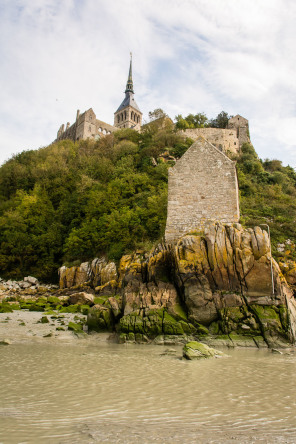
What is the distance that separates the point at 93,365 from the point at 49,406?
2.66m

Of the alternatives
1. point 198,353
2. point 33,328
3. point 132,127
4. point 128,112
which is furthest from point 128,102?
point 198,353

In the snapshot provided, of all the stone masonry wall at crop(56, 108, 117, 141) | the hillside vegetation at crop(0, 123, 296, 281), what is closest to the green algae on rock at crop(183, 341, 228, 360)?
the hillside vegetation at crop(0, 123, 296, 281)

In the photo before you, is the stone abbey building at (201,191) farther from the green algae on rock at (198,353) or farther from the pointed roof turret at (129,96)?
the pointed roof turret at (129,96)

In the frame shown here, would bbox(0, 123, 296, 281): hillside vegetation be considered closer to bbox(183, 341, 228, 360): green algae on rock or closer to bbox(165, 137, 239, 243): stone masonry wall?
bbox(165, 137, 239, 243): stone masonry wall

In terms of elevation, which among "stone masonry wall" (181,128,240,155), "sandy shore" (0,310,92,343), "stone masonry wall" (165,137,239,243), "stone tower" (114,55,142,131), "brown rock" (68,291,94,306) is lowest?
"sandy shore" (0,310,92,343)

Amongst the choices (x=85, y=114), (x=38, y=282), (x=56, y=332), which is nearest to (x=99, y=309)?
(x=56, y=332)

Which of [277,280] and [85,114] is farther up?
[85,114]

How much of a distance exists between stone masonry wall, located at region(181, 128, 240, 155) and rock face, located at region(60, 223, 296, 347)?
34531 millimetres

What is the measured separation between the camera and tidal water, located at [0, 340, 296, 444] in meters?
3.45

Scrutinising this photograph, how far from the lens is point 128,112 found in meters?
79.7

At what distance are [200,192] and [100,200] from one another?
1646cm

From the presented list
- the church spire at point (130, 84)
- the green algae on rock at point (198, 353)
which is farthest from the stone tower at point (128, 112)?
the green algae on rock at point (198, 353)

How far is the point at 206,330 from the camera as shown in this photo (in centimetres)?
1054

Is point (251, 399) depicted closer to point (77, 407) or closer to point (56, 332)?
point (77, 407)
